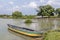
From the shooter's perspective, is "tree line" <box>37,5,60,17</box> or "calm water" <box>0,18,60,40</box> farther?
"tree line" <box>37,5,60,17</box>

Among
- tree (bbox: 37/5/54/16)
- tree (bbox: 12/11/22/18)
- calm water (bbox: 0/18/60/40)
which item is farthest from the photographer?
tree (bbox: 12/11/22/18)

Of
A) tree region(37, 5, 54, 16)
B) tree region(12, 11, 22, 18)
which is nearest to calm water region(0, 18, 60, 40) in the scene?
tree region(37, 5, 54, 16)

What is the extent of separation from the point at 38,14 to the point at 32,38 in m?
54.7

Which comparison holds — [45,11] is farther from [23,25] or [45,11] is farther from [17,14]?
[23,25]

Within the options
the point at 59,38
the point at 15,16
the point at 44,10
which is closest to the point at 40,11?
the point at 44,10

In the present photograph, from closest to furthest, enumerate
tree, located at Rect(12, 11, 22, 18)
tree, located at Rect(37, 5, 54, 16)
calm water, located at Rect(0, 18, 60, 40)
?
calm water, located at Rect(0, 18, 60, 40) < tree, located at Rect(37, 5, 54, 16) < tree, located at Rect(12, 11, 22, 18)

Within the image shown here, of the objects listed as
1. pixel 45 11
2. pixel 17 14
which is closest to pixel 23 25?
pixel 45 11

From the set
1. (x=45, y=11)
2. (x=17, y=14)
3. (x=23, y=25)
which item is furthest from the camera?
(x=17, y=14)

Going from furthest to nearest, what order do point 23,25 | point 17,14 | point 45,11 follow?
point 17,14
point 45,11
point 23,25

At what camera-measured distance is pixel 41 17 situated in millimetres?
74688

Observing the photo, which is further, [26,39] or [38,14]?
[38,14]

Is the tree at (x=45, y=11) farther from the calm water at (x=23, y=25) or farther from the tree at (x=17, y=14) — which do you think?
the calm water at (x=23, y=25)

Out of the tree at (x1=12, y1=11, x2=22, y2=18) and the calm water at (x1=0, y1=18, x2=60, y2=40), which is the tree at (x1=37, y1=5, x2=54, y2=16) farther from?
the calm water at (x1=0, y1=18, x2=60, y2=40)

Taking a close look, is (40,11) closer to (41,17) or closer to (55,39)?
(41,17)
